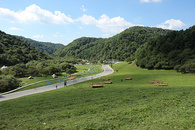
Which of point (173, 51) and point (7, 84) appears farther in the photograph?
point (173, 51)

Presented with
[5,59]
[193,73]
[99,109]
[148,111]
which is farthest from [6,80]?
[5,59]

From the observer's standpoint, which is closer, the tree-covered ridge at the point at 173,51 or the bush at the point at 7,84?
the bush at the point at 7,84

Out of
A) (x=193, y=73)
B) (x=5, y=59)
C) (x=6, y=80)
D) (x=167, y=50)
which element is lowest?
(x=193, y=73)

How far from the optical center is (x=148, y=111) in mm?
9453

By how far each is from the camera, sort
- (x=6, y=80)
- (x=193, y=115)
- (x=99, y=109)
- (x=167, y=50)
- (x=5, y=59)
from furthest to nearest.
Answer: (x=5, y=59)
(x=167, y=50)
(x=6, y=80)
(x=99, y=109)
(x=193, y=115)

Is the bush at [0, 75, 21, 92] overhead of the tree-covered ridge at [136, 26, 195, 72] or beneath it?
beneath

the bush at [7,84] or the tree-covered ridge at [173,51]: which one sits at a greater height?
the tree-covered ridge at [173,51]

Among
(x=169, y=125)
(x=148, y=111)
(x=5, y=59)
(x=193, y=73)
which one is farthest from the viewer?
(x=5, y=59)

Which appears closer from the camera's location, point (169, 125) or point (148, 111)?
point (169, 125)

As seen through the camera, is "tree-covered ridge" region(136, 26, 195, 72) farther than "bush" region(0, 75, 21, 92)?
Yes

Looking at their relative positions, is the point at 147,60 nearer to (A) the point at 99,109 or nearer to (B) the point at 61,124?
(A) the point at 99,109

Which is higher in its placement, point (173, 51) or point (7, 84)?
point (173, 51)

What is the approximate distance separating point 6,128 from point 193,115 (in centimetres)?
1278

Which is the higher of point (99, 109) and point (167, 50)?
point (167, 50)
